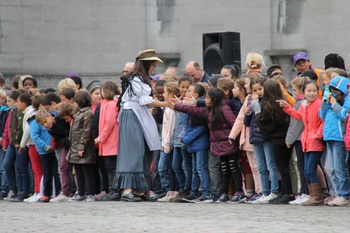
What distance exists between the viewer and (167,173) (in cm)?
1627

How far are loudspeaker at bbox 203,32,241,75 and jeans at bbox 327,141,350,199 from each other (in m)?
Answer: 4.57

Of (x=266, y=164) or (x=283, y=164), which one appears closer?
(x=283, y=164)

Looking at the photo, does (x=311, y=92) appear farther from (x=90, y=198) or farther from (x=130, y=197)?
(x=90, y=198)

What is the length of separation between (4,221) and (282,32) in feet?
43.3

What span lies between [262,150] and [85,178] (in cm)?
297

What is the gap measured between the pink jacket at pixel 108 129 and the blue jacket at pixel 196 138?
44.9 inches

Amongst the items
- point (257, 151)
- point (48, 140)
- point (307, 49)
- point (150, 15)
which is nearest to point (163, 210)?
point (257, 151)

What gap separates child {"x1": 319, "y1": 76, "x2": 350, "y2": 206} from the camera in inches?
552

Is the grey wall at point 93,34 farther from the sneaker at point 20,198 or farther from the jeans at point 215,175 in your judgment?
the jeans at point 215,175

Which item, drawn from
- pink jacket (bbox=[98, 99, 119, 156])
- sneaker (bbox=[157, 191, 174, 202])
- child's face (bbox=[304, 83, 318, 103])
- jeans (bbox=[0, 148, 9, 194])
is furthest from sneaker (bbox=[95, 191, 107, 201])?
child's face (bbox=[304, 83, 318, 103])

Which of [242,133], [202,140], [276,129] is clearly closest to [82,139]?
[202,140]

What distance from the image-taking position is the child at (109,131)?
16250 millimetres

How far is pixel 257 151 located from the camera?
49.3ft

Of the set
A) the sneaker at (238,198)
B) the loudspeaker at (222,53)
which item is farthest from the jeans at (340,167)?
the loudspeaker at (222,53)
